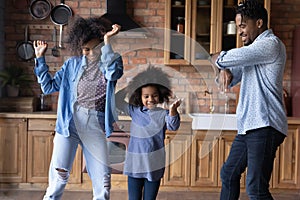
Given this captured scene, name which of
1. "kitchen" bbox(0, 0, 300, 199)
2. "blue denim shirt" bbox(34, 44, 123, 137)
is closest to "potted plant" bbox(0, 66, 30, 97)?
"kitchen" bbox(0, 0, 300, 199)

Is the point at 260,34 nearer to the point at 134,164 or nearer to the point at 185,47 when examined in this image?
the point at 134,164

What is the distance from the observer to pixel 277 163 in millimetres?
3641

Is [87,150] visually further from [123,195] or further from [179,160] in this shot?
[179,160]

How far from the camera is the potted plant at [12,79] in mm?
3873

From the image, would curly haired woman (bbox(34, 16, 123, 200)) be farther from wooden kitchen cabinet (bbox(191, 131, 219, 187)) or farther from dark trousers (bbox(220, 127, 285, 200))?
wooden kitchen cabinet (bbox(191, 131, 219, 187))

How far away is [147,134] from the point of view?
2242 millimetres

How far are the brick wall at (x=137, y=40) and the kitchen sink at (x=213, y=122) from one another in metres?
0.22

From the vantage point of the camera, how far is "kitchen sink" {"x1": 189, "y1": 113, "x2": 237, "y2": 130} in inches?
143

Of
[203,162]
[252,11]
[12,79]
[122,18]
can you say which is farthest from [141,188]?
[12,79]

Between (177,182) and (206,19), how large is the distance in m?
1.48

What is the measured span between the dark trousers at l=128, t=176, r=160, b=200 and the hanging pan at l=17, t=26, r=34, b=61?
7.16ft

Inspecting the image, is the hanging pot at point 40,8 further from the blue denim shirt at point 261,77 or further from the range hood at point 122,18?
the blue denim shirt at point 261,77

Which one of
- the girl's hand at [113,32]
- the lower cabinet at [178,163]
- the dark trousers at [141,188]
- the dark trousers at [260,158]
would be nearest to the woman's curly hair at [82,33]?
the girl's hand at [113,32]

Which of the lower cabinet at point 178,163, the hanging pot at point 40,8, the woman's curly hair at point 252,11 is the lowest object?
the lower cabinet at point 178,163
